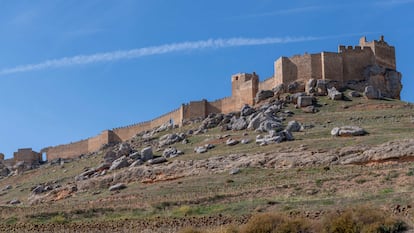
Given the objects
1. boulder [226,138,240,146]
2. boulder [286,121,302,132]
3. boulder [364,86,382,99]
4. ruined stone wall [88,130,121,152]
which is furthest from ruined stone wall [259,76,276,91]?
ruined stone wall [88,130,121,152]

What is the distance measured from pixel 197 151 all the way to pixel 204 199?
13.2 meters

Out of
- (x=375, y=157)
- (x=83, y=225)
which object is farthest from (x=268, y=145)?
(x=83, y=225)

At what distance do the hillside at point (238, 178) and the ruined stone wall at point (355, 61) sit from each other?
6.79ft

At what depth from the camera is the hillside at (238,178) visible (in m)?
19.3

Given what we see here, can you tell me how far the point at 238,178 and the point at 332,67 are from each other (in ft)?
60.1

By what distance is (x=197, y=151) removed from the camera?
36.6m

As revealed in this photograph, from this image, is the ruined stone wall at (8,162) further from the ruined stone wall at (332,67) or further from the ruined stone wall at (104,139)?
the ruined stone wall at (332,67)

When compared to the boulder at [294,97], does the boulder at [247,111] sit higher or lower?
lower

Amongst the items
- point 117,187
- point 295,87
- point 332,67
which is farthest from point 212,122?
point 117,187

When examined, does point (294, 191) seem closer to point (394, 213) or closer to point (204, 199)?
point (204, 199)

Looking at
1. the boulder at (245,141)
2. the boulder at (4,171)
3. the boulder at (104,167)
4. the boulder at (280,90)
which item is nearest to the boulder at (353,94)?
the boulder at (280,90)

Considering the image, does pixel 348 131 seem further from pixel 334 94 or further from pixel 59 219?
pixel 59 219

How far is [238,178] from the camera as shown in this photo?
93.4 feet

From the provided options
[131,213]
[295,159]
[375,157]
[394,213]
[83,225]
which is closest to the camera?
[394,213]
